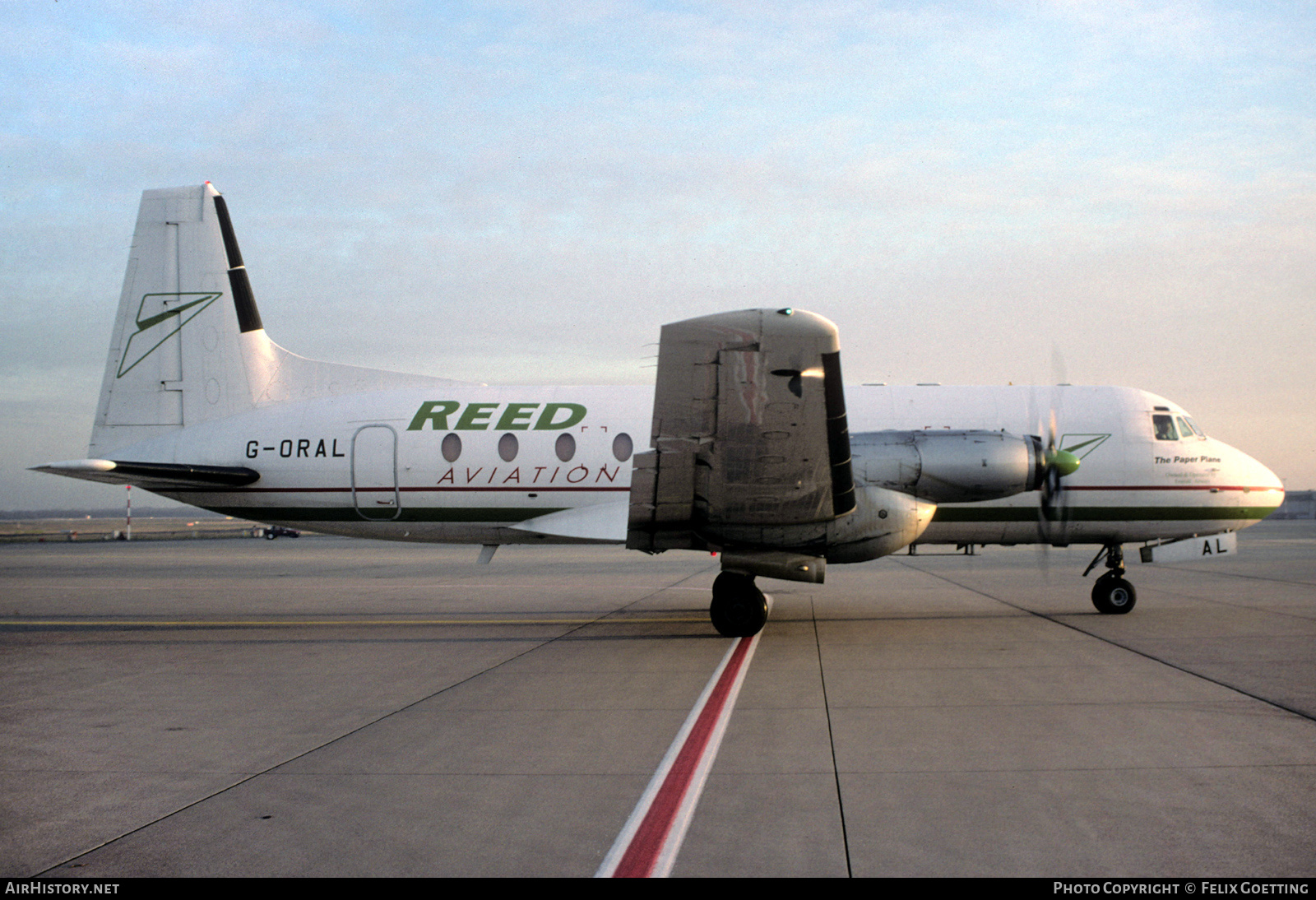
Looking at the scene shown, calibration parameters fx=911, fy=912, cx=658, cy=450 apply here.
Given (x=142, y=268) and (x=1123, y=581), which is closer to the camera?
(x=1123, y=581)

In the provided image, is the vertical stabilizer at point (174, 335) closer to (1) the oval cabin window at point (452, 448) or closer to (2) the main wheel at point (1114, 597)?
(1) the oval cabin window at point (452, 448)

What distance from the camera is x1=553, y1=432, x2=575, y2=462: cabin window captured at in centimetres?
1440

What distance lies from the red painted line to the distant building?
99.0m

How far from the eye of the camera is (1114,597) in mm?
13953

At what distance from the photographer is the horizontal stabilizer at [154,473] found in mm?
13695

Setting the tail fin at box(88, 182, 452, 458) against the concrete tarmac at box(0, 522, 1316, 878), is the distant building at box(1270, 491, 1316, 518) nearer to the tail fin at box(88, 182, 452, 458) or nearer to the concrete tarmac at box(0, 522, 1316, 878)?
the concrete tarmac at box(0, 522, 1316, 878)

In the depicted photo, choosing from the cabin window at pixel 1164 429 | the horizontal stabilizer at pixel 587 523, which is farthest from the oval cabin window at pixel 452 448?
the cabin window at pixel 1164 429

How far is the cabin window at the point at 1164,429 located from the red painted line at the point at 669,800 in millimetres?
9791

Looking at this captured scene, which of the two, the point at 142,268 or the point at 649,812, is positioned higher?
the point at 142,268

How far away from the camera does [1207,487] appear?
567 inches

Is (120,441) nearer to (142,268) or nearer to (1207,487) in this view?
(142,268)

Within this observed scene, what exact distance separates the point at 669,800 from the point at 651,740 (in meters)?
1.45

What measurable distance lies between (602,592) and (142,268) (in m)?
10.3
